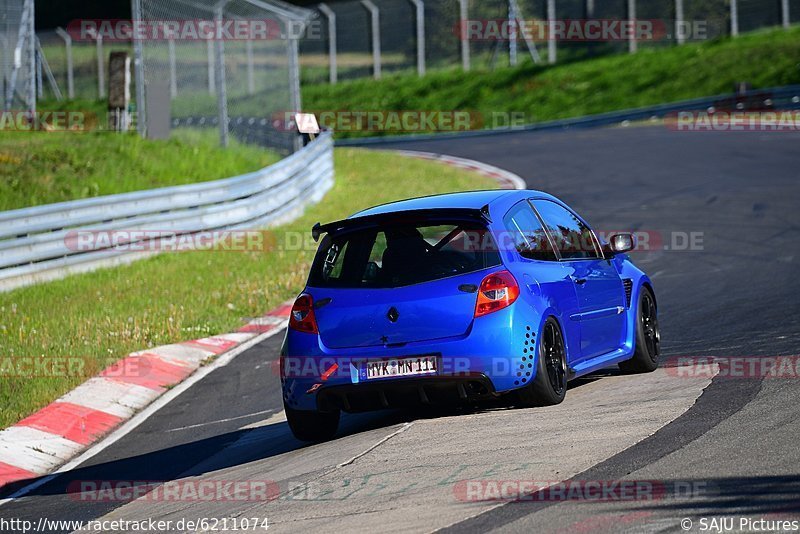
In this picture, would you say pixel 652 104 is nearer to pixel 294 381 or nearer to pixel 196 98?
pixel 196 98

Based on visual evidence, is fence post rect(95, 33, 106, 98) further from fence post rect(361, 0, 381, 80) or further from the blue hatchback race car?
the blue hatchback race car

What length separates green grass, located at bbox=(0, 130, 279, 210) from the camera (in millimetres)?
20359

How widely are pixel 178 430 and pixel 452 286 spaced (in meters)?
3.00

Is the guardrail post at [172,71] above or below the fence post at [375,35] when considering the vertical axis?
below

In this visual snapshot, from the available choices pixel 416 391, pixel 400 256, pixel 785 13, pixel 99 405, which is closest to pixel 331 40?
pixel 785 13

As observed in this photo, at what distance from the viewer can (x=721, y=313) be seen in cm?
1234

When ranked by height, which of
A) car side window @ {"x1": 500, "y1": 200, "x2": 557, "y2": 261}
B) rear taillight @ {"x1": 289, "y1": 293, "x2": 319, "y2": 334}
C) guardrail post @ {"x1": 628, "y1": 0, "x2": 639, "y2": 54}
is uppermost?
guardrail post @ {"x1": 628, "y1": 0, "x2": 639, "y2": 54}

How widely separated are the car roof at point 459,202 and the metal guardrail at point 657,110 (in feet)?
92.6

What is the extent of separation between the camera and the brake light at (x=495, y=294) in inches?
314

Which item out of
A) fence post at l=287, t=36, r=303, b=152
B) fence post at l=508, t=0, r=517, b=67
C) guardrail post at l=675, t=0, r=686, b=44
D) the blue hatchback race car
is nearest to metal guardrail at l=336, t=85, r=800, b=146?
fence post at l=508, t=0, r=517, b=67

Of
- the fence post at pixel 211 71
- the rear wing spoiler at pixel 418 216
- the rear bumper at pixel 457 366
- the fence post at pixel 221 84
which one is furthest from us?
the fence post at pixel 211 71

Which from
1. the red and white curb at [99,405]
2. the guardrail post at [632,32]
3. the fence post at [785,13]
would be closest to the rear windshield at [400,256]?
the red and white curb at [99,405]

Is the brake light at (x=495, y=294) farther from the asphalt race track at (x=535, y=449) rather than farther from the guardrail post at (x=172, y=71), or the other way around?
the guardrail post at (x=172, y=71)

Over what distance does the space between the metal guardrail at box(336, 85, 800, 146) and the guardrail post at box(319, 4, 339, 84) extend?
15.1 feet
